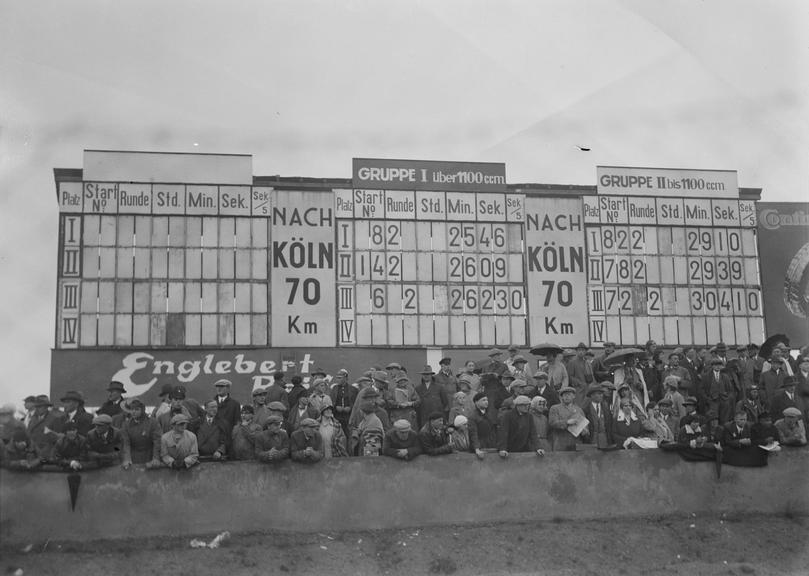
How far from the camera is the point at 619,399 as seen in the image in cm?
1499

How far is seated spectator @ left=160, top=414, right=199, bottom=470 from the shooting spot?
13457 mm

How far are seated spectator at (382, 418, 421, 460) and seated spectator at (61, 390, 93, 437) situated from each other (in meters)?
3.78

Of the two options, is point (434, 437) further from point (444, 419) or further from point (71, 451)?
point (71, 451)

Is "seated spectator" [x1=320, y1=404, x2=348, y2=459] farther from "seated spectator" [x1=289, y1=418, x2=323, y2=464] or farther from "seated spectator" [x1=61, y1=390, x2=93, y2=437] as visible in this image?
"seated spectator" [x1=61, y1=390, x2=93, y2=437]

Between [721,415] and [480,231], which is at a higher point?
[480,231]

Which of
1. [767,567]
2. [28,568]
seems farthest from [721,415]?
[28,568]

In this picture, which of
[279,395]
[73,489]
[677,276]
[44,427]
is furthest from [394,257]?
[73,489]

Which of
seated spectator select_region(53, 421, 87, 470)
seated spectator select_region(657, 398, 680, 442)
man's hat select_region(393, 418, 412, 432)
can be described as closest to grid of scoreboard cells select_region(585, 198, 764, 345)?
seated spectator select_region(657, 398, 680, 442)

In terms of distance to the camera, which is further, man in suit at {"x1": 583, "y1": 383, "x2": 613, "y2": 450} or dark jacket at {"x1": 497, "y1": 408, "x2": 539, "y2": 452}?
man in suit at {"x1": 583, "y1": 383, "x2": 613, "y2": 450}

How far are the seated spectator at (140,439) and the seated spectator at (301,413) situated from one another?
1.76 metres

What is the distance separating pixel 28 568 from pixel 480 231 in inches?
484

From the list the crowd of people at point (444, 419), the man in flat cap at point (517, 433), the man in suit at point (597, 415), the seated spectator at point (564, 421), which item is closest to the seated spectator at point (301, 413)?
the crowd of people at point (444, 419)

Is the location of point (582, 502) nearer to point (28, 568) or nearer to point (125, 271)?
point (28, 568)

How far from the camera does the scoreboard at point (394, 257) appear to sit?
69.7ft
